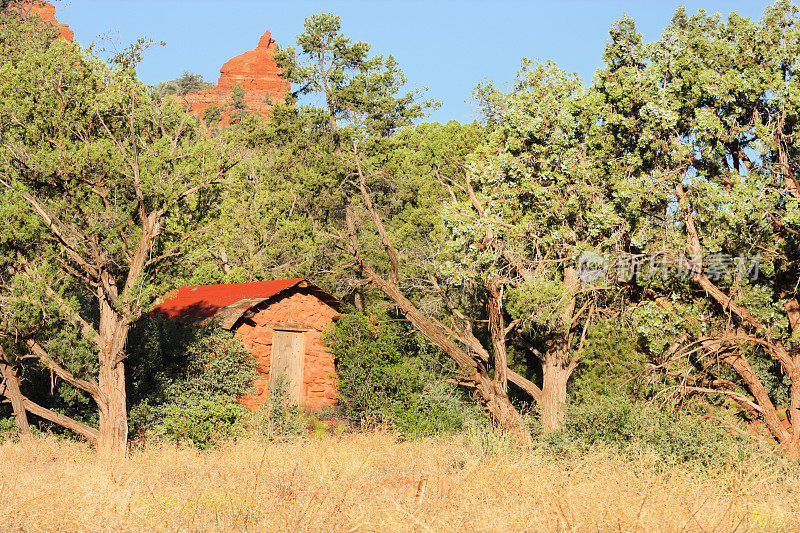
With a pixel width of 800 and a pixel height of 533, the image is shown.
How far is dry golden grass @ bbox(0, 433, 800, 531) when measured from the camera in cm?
659

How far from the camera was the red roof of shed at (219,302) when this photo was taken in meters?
16.2

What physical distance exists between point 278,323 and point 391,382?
329 cm

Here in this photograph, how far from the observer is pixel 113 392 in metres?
11.5

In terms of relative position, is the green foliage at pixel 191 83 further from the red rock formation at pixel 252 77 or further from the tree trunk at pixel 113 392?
the tree trunk at pixel 113 392

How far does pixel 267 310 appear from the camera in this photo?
57.4ft

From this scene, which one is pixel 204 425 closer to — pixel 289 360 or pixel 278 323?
pixel 278 323

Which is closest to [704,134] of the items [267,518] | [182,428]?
[267,518]

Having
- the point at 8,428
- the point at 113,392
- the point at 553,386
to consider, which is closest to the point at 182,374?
the point at 8,428

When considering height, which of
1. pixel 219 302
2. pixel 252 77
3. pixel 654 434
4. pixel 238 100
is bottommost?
pixel 654 434

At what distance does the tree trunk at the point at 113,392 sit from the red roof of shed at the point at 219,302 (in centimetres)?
376

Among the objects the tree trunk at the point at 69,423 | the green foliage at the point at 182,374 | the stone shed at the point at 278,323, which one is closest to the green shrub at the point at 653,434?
the green foliage at the point at 182,374

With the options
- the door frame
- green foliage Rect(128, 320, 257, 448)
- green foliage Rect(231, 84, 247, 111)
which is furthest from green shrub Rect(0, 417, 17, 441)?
green foliage Rect(231, 84, 247, 111)

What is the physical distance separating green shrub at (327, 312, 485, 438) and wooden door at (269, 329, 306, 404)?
38.4 inches

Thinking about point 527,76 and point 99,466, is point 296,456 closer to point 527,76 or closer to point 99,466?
point 99,466
